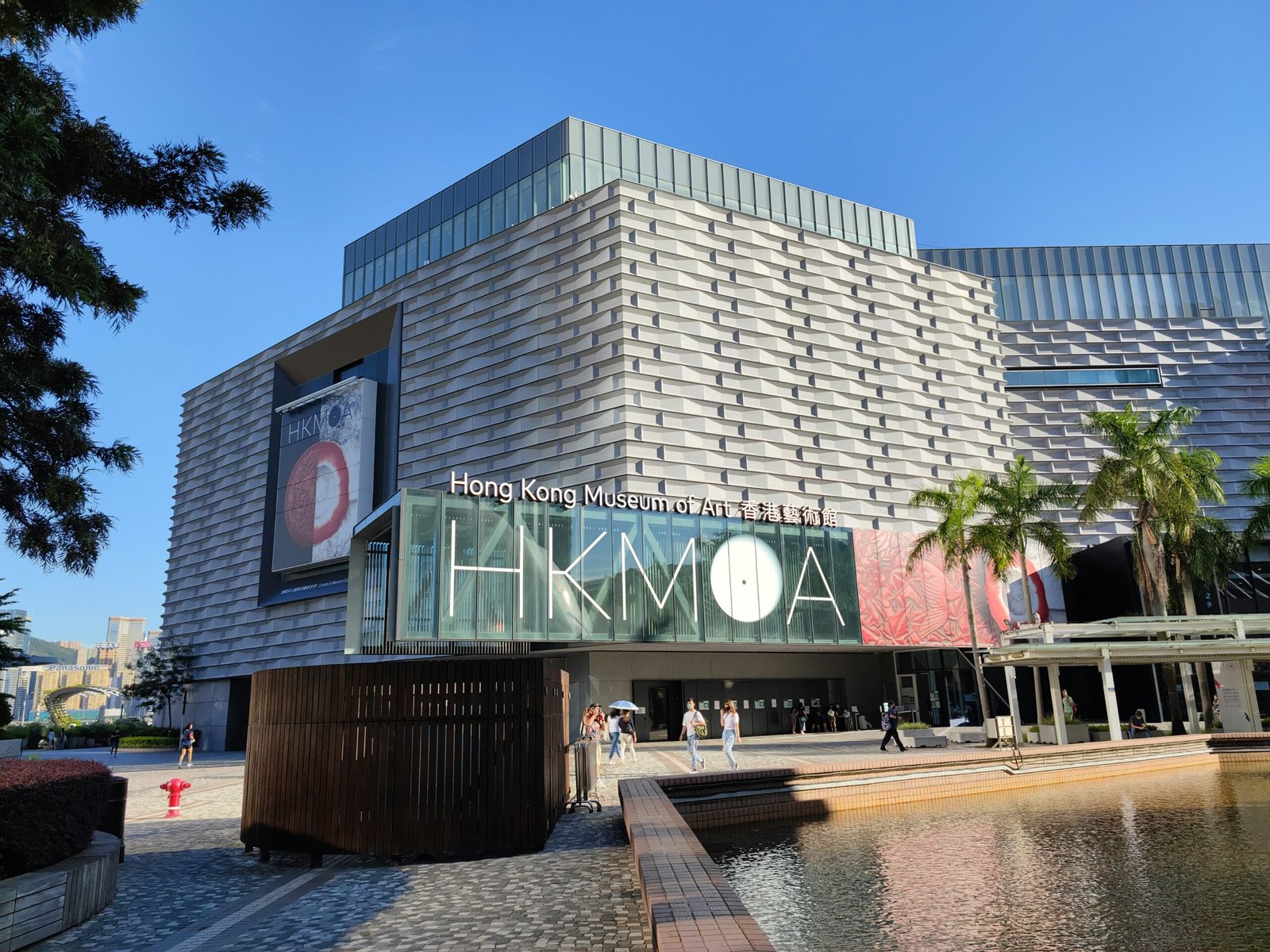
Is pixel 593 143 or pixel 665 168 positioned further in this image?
pixel 665 168

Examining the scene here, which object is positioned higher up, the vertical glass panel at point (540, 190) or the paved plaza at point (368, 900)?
the vertical glass panel at point (540, 190)

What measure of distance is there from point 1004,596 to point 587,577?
2628 centimetres

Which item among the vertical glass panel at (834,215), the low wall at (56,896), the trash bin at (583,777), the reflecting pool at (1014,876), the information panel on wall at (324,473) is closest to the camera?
the low wall at (56,896)

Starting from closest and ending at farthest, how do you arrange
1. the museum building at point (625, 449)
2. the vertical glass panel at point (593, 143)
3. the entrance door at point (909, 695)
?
the museum building at point (625, 449)
the entrance door at point (909, 695)
the vertical glass panel at point (593, 143)

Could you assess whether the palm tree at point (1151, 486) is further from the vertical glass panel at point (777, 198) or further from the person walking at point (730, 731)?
the vertical glass panel at point (777, 198)

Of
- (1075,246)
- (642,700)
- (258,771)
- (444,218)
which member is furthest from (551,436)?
(1075,246)

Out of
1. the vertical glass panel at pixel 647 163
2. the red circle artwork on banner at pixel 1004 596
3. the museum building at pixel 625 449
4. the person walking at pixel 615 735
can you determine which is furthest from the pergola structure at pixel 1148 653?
the vertical glass panel at pixel 647 163

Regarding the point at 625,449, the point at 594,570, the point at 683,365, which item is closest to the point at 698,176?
the point at 683,365

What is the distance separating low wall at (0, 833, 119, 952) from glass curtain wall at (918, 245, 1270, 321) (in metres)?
72.7

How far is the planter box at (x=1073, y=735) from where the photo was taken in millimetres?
32312

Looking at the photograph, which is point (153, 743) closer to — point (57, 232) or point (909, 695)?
point (909, 695)

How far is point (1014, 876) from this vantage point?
11.0 m

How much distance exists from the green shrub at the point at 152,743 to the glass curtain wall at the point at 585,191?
3456cm

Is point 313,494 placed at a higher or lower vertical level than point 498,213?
lower
